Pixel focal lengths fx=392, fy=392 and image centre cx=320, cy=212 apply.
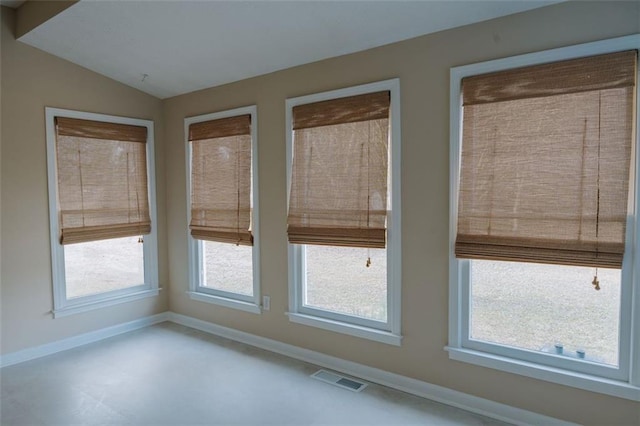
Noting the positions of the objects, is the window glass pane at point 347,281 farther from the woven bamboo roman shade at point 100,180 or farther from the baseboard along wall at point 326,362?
the woven bamboo roman shade at point 100,180

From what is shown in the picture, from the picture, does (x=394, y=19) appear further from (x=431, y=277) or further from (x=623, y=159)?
(x=431, y=277)

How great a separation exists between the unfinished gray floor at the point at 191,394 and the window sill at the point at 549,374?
0.34 metres

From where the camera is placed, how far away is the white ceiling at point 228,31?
2.40 metres

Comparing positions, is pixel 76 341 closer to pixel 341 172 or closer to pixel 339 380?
pixel 339 380

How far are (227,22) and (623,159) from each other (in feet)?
8.31

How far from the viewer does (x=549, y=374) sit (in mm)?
2227

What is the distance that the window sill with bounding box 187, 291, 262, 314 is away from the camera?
3605mm

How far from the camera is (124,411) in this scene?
2510mm

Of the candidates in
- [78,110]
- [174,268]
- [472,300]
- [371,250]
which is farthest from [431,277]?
[78,110]

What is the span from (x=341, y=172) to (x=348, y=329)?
119 centimetres

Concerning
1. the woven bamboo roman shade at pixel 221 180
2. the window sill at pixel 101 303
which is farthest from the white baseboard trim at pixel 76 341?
the woven bamboo roman shade at pixel 221 180

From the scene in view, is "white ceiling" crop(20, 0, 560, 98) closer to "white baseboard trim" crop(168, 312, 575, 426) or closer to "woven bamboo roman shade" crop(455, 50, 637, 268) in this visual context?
"woven bamboo roman shade" crop(455, 50, 637, 268)

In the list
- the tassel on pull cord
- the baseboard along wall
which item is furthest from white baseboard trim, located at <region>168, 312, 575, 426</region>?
the tassel on pull cord

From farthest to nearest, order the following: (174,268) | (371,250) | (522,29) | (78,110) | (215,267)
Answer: (174,268) < (215,267) < (78,110) < (371,250) < (522,29)
